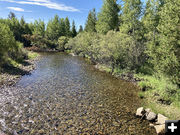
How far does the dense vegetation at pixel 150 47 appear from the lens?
1145 cm

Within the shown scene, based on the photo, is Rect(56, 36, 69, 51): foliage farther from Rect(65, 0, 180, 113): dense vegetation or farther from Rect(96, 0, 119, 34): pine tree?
Rect(65, 0, 180, 113): dense vegetation

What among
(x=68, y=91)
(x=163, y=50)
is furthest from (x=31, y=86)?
(x=163, y=50)

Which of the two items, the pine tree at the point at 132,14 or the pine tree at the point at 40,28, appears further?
the pine tree at the point at 40,28

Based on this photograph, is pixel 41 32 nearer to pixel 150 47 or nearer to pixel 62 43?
pixel 62 43

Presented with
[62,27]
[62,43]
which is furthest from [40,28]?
[62,43]

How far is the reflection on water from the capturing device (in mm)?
8500

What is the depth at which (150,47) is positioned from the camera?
14.2 meters

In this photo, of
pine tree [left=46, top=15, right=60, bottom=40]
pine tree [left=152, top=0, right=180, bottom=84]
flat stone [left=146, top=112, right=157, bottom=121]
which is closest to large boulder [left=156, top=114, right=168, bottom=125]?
flat stone [left=146, top=112, right=157, bottom=121]

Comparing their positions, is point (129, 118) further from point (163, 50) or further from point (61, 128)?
point (163, 50)

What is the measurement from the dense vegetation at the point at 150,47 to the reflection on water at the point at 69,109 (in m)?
2.98

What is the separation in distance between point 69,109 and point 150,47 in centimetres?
1047

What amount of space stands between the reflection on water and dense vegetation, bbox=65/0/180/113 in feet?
9.78

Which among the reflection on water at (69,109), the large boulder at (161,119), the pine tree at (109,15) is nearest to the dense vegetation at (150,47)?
the large boulder at (161,119)

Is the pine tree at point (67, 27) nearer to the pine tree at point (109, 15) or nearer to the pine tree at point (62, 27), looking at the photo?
the pine tree at point (62, 27)
